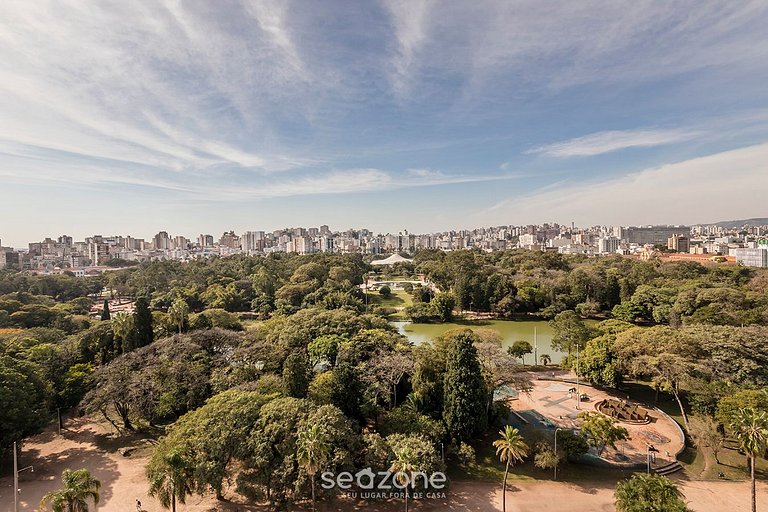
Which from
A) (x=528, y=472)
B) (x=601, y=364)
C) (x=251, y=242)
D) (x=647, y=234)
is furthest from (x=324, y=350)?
(x=647, y=234)

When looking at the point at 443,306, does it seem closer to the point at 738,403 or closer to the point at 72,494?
the point at 738,403

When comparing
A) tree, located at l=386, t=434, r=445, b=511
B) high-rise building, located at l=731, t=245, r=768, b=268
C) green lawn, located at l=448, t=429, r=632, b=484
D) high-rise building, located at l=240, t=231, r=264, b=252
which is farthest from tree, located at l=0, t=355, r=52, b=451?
high-rise building, located at l=240, t=231, r=264, b=252

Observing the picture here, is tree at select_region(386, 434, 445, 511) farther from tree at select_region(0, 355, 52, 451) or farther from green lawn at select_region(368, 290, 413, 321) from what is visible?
green lawn at select_region(368, 290, 413, 321)

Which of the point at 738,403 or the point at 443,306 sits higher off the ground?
the point at 443,306

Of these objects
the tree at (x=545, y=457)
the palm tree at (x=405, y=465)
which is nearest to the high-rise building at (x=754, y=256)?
the tree at (x=545, y=457)

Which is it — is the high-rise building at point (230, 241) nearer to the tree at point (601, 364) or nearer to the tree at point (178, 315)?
the tree at point (178, 315)
